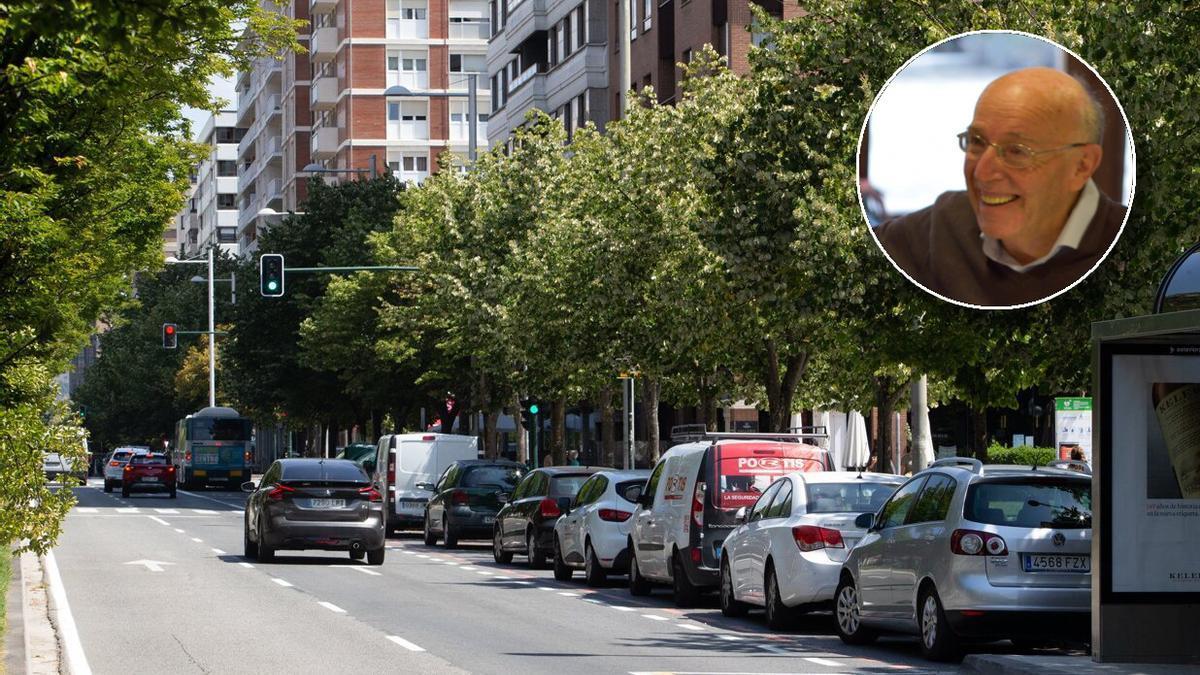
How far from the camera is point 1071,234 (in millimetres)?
19234

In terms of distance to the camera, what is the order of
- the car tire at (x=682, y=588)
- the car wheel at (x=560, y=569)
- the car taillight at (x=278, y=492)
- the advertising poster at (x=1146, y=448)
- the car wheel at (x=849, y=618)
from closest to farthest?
the advertising poster at (x=1146, y=448), the car wheel at (x=849, y=618), the car tire at (x=682, y=588), the car wheel at (x=560, y=569), the car taillight at (x=278, y=492)

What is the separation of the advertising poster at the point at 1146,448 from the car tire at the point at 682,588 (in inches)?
341

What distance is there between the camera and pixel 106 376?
128000 millimetres

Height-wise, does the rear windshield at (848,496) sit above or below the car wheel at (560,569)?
above

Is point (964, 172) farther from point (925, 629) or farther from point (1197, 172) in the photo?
point (925, 629)

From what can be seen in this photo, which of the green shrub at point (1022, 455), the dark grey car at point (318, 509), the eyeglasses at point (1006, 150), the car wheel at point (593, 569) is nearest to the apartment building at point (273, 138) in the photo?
the green shrub at point (1022, 455)

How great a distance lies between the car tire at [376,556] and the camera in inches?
1243

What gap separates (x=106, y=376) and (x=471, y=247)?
81.0 metres

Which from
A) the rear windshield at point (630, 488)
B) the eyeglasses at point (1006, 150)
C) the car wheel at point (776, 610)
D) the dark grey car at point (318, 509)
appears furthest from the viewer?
the dark grey car at point (318, 509)

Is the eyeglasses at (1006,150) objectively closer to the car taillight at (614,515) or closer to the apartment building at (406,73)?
the car taillight at (614,515)

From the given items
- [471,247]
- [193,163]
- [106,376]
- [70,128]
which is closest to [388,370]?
[471,247]

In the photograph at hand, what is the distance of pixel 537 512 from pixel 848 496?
11.5 meters

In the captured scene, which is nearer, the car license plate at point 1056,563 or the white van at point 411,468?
the car license plate at point 1056,563

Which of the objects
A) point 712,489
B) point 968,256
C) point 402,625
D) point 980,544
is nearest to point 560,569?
point 712,489
